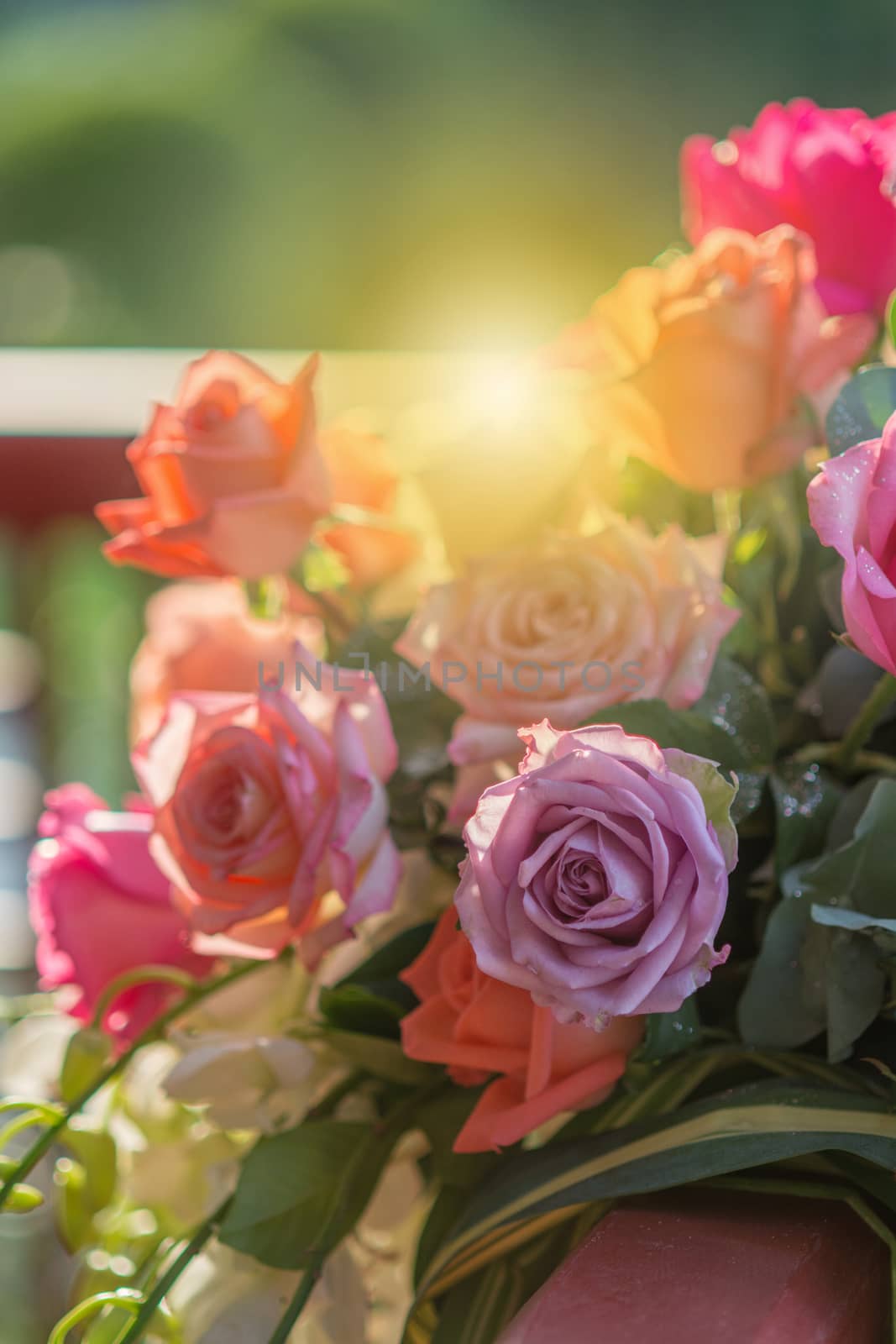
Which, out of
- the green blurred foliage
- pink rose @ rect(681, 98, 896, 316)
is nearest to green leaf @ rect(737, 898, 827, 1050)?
pink rose @ rect(681, 98, 896, 316)

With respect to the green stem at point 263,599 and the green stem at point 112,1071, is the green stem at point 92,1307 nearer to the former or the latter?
the green stem at point 112,1071

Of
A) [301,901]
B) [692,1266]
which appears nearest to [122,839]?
[301,901]

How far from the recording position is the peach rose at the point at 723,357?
36cm

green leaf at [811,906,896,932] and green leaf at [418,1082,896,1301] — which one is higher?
green leaf at [811,906,896,932]

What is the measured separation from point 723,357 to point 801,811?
13 centimetres

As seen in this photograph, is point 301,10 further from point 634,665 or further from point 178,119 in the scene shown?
point 634,665

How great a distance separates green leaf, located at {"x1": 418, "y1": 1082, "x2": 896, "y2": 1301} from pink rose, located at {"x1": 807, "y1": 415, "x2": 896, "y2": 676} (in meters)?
0.09

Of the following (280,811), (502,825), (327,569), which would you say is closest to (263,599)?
(327,569)

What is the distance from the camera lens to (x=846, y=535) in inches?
9.7

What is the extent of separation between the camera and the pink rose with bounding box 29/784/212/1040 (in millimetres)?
396

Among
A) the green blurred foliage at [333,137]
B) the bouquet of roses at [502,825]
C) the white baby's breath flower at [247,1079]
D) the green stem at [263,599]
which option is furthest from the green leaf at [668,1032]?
the green blurred foliage at [333,137]

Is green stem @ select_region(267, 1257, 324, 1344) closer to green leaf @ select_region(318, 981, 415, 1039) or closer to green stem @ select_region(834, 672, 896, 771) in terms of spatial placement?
green leaf @ select_region(318, 981, 415, 1039)

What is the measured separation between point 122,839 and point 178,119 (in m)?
5.13

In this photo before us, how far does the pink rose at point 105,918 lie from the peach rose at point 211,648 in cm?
4
